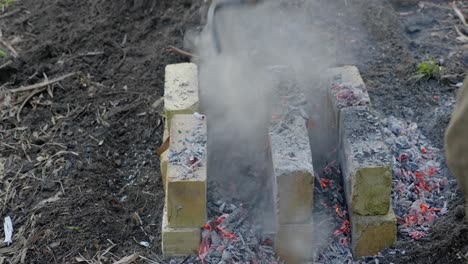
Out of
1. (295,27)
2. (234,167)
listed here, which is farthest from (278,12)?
(234,167)

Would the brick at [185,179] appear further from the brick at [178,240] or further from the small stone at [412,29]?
the small stone at [412,29]

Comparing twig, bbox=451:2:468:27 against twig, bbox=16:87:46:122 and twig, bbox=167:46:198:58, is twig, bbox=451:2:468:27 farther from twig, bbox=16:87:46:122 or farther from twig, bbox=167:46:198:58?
twig, bbox=16:87:46:122

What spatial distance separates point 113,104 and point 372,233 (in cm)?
211

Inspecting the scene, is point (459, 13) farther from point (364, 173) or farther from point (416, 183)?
point (364, 173)

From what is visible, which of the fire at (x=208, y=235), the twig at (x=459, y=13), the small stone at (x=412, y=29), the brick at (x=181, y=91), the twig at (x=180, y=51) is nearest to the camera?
the fire at (x=208, y=235)

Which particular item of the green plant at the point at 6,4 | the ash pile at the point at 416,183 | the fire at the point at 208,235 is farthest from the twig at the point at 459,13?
the green plant at the point at 6,4

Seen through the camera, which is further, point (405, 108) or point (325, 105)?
point (405, 108)

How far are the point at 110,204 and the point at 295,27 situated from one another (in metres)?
1.80

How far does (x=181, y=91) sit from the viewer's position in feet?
12.9

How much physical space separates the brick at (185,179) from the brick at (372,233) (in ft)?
2.46

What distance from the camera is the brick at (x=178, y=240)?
357cm

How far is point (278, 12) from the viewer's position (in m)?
5.07

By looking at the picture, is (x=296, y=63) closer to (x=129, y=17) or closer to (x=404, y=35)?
(x=404, y=35)

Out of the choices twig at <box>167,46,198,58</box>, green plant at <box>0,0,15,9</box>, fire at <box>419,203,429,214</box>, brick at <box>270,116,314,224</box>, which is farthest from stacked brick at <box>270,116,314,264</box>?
green plant at <box>0,0,15,9</box>
